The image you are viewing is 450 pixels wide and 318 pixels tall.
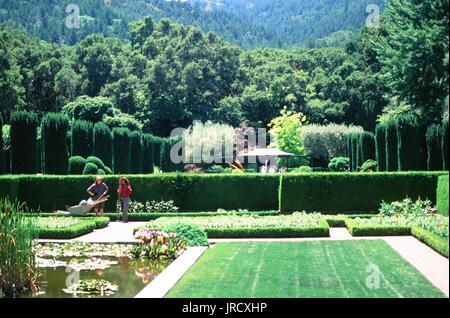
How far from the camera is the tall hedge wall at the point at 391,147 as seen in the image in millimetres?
34531

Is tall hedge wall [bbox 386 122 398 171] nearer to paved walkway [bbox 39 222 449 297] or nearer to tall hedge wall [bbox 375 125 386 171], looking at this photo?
tall hedge wall [bbox 375 125 386 171]

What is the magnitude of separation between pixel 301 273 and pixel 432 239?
4594 millimetres

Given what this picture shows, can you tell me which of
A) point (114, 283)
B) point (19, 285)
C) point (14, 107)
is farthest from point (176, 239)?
point (14, 107)

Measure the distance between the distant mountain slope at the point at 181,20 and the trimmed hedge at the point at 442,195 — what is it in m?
87.8

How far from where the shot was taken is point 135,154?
42906 millimetres

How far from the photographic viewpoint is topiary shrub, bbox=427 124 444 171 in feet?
104

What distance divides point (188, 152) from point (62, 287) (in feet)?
166

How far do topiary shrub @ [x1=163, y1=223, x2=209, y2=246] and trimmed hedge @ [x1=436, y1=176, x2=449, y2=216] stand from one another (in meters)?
8.41

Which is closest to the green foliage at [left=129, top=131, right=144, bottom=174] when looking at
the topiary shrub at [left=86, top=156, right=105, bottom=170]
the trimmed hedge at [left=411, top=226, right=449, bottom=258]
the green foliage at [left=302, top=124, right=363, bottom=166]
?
the topiary shrub at [left=86, top=156, right=105, bottom=170]

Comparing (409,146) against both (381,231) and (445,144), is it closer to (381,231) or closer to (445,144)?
(445,144)

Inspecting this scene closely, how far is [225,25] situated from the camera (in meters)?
136

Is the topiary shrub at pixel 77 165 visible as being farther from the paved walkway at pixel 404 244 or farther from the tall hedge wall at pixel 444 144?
the tall hedge wall at pixel 444 144

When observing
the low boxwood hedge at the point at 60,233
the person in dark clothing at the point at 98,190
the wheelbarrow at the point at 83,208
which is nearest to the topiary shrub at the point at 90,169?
the person in dark clothing at the point at 98,190
